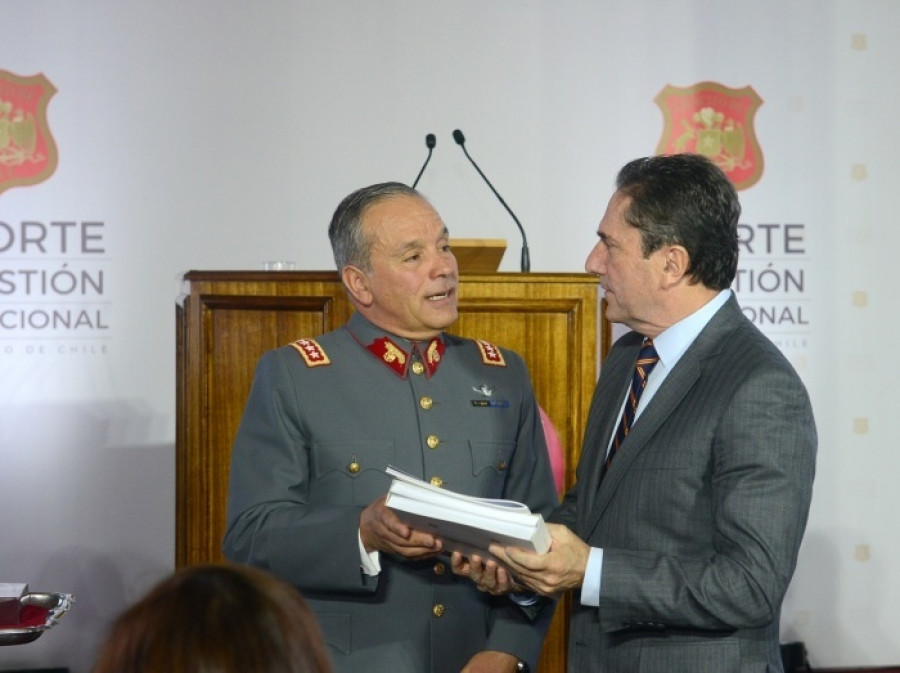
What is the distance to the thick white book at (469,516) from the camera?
1818 millimetres

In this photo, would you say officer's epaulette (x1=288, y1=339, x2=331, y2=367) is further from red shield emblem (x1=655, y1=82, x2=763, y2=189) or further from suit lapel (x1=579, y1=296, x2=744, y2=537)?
red shield emblem (x1=655, y1=82, x2=763, y2=189)

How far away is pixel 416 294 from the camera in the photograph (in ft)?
7.61

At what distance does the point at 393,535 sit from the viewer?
202cm

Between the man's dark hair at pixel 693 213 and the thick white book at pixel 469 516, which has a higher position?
the man's dark hair at pixel 693 213

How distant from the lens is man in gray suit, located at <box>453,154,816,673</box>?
1.88 m

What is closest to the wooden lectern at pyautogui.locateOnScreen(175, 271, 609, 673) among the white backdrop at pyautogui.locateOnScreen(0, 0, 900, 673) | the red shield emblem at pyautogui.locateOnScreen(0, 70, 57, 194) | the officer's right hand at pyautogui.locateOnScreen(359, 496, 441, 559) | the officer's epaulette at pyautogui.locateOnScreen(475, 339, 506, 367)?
the officer's epaulette at pyautogui.locateOnScreen(475, 339, 506, 367)

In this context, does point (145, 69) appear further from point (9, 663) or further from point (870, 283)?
point (870, 283)

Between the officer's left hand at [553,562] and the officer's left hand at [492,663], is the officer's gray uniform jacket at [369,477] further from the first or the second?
the officer's left hand at [553,562]

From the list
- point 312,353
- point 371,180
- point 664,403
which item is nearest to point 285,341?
point 312,353

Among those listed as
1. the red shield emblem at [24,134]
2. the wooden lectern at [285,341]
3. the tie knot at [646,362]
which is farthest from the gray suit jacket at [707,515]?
the red shield emblem at [24,134]

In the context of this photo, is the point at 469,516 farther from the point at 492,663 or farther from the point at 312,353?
the point at 312,353

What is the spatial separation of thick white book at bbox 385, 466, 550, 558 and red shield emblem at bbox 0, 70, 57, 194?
3.26 m

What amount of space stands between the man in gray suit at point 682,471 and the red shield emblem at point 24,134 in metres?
3.13

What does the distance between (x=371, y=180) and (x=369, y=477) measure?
2663mm
